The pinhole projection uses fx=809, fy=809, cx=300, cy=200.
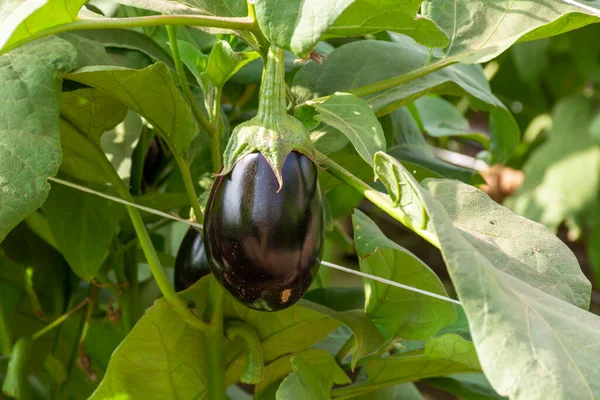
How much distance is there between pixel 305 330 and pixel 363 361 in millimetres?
52

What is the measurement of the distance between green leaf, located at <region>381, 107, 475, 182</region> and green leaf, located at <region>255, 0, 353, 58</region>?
330 millimetres

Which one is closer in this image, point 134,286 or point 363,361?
point 363,361

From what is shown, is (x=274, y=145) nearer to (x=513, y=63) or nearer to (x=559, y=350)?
(x=559, y=350)

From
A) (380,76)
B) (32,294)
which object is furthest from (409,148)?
(32,294)

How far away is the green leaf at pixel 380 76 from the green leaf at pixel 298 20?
169 millimetres

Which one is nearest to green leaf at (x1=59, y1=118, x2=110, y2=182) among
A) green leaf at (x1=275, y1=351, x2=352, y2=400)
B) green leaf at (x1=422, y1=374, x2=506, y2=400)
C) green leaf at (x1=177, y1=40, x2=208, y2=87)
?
green leaf at (x1=177, y1=40, x2=208, y2=87)

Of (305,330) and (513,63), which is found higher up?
(305,330)

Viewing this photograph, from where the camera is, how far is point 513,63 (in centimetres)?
211

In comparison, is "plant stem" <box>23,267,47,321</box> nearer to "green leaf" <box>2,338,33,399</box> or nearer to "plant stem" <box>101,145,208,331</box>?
"green leaf" <box>2,338,33,399</box>

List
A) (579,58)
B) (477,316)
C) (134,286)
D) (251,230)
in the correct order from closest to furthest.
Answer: (477,316)
(251,230)
(134,286)
(579,58)

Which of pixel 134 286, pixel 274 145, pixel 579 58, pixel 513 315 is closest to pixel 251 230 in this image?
pixel 274 145

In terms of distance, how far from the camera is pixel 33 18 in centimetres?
41

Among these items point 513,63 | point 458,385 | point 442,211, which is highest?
point 442,211

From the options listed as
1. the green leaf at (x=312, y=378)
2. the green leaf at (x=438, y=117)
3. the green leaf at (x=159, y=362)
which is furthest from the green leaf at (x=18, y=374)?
the green leaf at (x=438, y=117)
